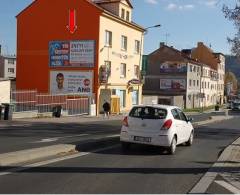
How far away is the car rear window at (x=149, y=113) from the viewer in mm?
16389

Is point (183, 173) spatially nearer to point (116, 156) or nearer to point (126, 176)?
point (126, 176)

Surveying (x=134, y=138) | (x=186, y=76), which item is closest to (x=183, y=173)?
(x=134, y=138)

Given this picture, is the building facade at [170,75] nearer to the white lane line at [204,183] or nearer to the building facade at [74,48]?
the building facade at [74,48]

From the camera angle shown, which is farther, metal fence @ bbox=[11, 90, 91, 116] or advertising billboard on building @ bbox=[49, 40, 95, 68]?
advertising billboard on building @ bbox=[49, 40, 95, 68]

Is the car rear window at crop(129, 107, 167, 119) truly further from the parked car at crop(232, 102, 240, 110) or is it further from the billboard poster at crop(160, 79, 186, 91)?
the parked car at crop(232, 102, 240, 110)

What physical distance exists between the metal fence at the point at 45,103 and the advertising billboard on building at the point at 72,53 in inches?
147

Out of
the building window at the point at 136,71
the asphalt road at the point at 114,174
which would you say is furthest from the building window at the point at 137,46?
the asphalt road at the point at 114,174

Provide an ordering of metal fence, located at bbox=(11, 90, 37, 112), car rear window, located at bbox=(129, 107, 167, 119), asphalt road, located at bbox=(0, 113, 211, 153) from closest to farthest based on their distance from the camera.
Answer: car rear window, located at bbox=(129, 107, 167, 119), asphalt road, located at bbox=(0, 113, 211, 153), metal fence, located at bbox=(11, 90, 37, 112)

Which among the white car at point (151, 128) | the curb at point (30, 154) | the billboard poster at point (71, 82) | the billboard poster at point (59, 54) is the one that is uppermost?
the billboard poster at point (59, 54)

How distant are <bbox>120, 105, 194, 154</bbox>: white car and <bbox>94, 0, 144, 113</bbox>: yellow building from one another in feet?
113

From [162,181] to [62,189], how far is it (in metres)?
2.25

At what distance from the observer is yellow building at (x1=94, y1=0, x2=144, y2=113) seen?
5203cm

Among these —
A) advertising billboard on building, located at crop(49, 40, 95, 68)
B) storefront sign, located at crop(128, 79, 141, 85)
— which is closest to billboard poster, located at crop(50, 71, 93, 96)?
advertising billboard on building, located at crop(49, 40, 95, 68)

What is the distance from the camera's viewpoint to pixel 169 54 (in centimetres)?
9462
